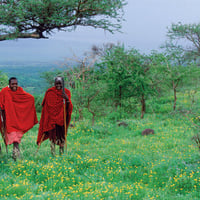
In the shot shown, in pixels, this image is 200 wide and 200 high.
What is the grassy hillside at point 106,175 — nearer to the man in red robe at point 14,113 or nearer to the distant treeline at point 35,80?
the man in red robe at point 14,113

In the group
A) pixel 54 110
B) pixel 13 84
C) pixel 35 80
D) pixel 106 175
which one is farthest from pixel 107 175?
pixel 35 80

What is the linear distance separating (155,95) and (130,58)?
122 inches

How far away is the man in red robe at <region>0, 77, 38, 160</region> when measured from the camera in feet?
23.5

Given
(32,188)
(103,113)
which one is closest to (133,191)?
(32,188)

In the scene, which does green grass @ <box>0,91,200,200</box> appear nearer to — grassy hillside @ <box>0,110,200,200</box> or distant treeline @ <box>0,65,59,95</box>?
grassy hillside @ <box>0,110,200,200</box>

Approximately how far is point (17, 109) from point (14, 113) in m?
0.15

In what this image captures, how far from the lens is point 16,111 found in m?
7.34

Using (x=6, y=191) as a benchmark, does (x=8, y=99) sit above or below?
above

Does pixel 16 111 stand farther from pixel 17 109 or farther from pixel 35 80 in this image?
pixel 35 80

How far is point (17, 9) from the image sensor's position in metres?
9.12

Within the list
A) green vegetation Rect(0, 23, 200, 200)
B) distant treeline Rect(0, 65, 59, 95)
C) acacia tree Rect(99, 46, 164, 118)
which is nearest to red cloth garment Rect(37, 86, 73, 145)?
green vegetation Rect(0, 23, 200, 200)

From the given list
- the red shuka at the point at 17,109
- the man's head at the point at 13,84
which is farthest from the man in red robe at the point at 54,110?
the man's head at the point at 13,84

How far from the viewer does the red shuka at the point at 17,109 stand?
7.18 metres

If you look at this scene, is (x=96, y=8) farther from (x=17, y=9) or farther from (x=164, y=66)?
(x=164, y=66)
